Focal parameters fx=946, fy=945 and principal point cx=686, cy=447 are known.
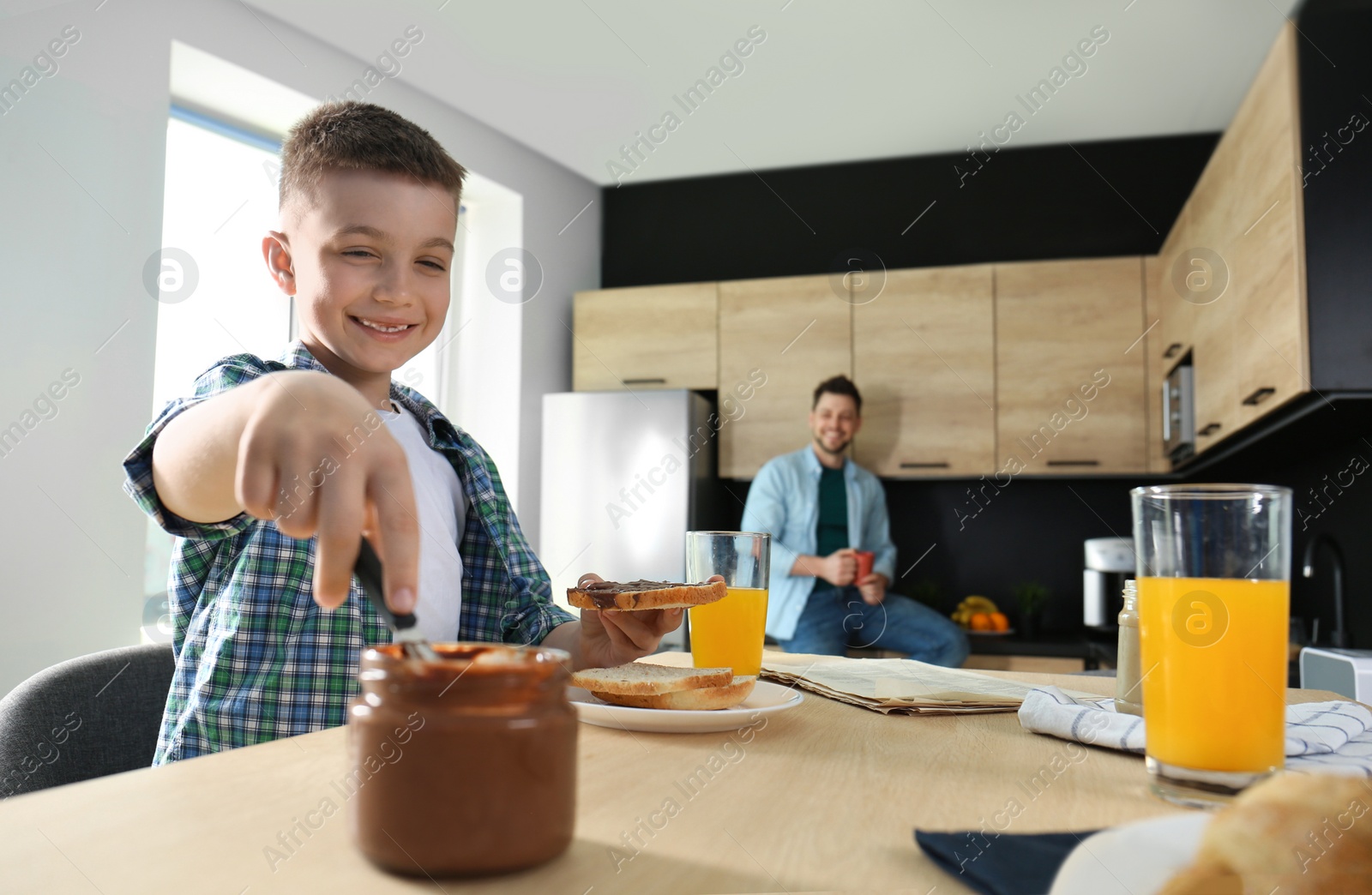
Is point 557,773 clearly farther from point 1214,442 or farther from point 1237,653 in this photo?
point 1214,442

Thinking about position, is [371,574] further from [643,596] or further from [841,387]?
[841,387]

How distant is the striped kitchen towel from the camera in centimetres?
63

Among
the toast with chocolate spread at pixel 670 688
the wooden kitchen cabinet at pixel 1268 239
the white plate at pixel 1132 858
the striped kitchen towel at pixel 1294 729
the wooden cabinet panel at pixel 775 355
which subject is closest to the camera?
the white plate at pixel 1132 858

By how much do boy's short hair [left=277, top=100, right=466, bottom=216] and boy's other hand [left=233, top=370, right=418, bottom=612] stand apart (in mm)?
664

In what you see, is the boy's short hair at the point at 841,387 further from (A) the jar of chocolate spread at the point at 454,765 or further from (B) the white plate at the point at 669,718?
(A) the jar of chocolate spread at the point at 454,765

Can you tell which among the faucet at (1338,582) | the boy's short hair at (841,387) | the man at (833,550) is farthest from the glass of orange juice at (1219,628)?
the boy's short hair at (841,387)

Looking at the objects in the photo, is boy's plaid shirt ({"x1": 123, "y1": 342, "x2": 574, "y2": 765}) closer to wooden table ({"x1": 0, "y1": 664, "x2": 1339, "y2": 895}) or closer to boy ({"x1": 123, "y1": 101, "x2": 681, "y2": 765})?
boy ({"x1": 123, "y1": 101, "x2": 681, "y2": 765})

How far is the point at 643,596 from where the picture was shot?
2.62 feet

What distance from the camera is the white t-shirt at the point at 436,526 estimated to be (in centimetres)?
106

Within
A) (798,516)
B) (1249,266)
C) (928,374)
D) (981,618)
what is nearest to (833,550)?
(798,516)

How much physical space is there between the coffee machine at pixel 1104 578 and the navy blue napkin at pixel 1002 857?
10.8 ft

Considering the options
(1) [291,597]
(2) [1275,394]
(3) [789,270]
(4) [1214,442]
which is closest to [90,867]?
(1) [291,597]

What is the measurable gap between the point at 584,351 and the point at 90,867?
3.91 m

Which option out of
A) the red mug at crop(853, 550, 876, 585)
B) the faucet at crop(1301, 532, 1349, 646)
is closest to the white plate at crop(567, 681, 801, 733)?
the faucet at crop(1301, 532, 1349, 646)
